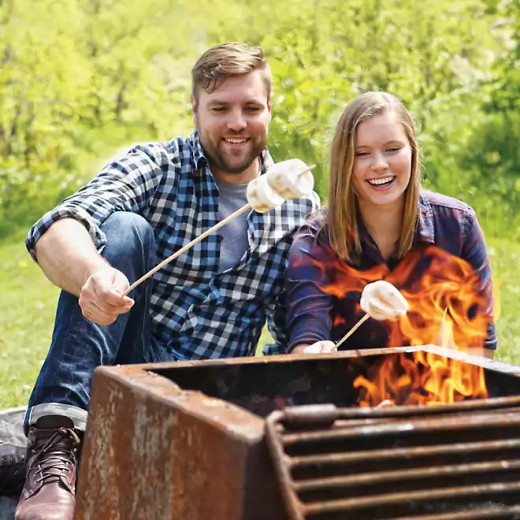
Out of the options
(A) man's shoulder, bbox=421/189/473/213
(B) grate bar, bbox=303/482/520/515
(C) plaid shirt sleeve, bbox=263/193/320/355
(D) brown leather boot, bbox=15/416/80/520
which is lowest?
(D) brown leather boot, bbox=15/416/80/520

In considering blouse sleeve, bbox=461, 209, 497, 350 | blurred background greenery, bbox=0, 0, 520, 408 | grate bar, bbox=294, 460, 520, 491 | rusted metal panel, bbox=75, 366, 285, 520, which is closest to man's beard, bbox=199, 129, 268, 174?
blouse sleeve, bbox=461, 209, 497, 350

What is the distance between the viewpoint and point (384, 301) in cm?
259

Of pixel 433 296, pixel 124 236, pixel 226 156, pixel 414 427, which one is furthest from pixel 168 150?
pixel 414 427

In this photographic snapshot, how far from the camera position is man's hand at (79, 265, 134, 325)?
2455mm

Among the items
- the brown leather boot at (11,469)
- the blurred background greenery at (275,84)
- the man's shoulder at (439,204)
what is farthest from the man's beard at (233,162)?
the blurred background greenery at (275,84)

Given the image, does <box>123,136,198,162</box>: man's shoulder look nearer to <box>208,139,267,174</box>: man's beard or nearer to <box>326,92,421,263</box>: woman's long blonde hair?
<box>208,139,267,174</box>: man's beard

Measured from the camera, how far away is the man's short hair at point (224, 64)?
134 inches

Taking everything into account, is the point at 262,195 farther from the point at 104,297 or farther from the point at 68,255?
the point at 68,255

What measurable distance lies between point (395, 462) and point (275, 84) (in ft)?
21.8

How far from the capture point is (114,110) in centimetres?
1005

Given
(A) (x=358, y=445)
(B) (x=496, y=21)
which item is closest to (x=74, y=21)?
(B) (x=496, y=21)

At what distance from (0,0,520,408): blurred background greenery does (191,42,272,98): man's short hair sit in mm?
3457

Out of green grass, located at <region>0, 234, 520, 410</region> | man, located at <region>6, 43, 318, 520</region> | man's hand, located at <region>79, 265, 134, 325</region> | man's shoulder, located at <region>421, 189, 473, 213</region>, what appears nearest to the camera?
man's hand, located at <region>79, 265, 134, 325</region>

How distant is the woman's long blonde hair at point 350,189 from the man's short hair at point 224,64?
0.44 meters
